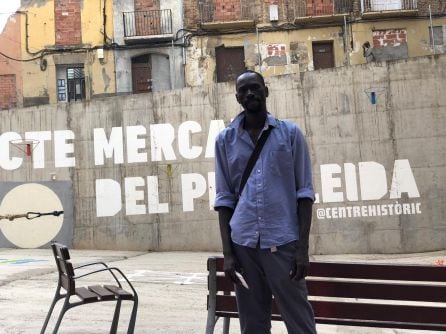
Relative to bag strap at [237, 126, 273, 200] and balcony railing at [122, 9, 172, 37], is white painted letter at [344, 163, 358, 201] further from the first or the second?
bag strap at [237, 126, 273, 200]

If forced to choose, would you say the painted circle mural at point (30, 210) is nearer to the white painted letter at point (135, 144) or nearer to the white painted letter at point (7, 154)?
the white painted letter at point (7, 154)

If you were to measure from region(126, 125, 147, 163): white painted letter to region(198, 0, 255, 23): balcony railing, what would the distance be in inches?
318

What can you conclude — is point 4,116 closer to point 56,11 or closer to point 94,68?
point 94,68

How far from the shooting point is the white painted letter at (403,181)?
574 inches

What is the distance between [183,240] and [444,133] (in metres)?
8.48

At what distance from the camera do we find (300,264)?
2.43 metres

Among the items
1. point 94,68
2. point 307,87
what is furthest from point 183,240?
point 94,68

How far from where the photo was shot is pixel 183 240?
1541 centimetres

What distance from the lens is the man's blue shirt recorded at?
251cm

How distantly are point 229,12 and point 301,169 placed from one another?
20493mm

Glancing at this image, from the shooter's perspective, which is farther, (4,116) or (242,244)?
(4,116)

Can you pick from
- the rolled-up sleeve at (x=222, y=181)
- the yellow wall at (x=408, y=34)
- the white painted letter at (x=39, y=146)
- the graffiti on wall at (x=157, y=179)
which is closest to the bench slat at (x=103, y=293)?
the rolled-up sleeve at (x=222, y=181)

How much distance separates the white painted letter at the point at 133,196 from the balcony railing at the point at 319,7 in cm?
1096

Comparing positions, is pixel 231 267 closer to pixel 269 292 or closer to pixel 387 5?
pixel 269 292
